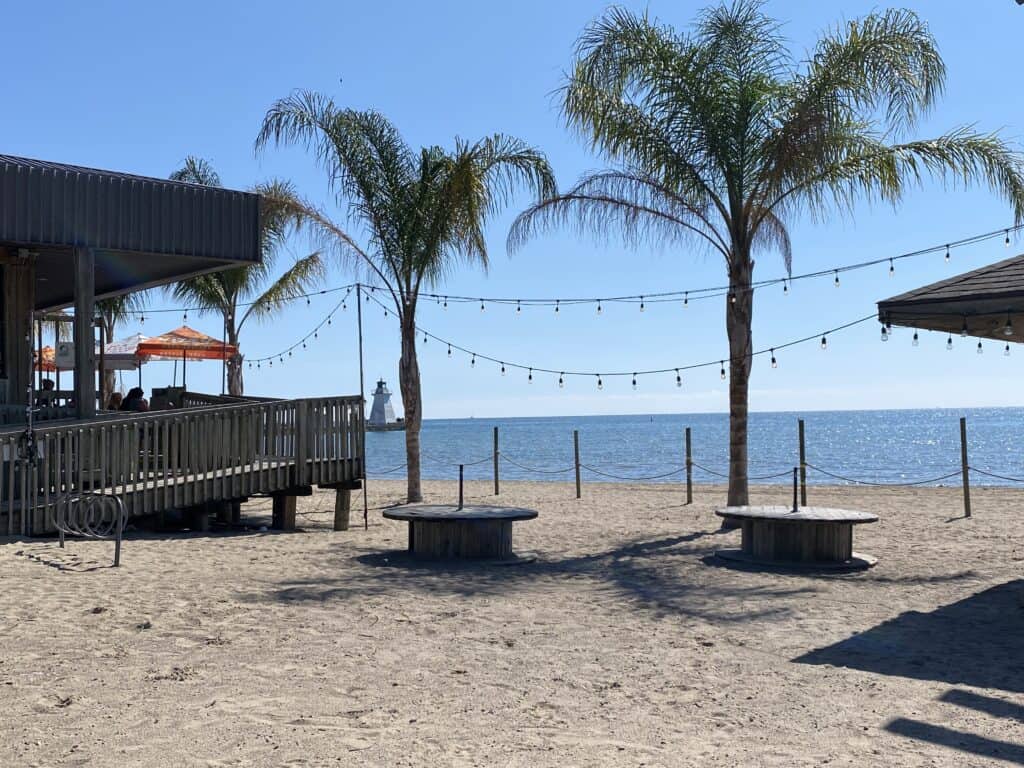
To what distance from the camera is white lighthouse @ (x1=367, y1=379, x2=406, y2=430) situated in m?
144

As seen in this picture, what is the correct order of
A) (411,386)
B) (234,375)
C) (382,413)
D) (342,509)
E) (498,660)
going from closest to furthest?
(498,660) → (342,509) → (411,386) → (234,375) → (382,413)

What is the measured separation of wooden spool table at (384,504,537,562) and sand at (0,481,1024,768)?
39 cm

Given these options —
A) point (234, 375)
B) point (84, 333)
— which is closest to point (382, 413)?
point (234, 375)

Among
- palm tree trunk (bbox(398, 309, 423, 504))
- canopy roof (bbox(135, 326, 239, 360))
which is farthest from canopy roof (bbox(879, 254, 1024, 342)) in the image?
canopy roof (bbox(135, 326, 239, 360))

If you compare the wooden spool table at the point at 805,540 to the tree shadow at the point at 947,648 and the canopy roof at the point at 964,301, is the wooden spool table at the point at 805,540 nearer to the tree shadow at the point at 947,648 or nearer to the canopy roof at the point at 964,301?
the tree shadow at the point at 947,648

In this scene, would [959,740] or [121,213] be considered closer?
[959,740]

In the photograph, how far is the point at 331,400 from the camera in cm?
1493

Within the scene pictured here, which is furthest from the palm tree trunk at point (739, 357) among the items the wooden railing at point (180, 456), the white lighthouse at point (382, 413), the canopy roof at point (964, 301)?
the white lighthouse at point (382, 413)

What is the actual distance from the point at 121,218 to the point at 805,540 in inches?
386

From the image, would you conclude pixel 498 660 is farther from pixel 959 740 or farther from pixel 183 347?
pixel 183 347

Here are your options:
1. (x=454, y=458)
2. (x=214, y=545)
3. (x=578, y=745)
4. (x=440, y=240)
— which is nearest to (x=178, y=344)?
(x=440, y=240)

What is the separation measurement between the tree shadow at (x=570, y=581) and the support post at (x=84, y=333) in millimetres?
4530

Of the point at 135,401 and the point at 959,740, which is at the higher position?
the point at 135,401

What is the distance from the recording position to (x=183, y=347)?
66.9 feet
